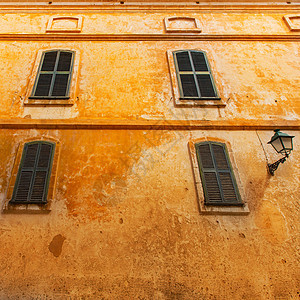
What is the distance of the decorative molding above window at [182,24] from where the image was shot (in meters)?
8.00

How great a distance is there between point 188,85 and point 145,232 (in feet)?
12.6

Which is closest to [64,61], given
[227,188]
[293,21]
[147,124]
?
[147,124]

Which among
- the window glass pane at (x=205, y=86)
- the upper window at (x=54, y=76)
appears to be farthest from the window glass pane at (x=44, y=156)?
the window glass pane at (x=205, y=86)

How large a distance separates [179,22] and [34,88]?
16.4ft

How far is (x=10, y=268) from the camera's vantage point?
428 centimetres

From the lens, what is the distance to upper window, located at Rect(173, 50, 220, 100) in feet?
21.2

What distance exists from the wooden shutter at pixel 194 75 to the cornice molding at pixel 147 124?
0.84 metres

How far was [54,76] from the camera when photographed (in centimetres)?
668

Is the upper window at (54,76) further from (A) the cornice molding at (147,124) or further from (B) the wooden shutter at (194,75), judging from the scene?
(B) the wooden shutter at (194,75)

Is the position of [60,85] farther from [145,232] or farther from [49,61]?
[145,232]

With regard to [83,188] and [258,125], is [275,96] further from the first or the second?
[83,188]

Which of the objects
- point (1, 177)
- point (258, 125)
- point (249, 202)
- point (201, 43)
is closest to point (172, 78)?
point (201, 43)

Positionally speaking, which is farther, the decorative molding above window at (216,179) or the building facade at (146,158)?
the decorative molding above window at (216,179)

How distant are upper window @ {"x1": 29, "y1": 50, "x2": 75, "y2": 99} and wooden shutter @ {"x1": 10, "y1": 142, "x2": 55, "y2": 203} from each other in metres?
1.43
